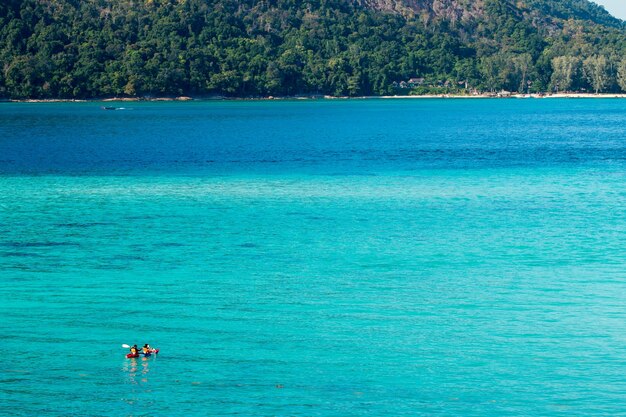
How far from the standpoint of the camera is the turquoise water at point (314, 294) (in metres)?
17.8

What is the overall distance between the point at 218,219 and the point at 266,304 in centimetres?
1397

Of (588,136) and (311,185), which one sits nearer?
(311,185)

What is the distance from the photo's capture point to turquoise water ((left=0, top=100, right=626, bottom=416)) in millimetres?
17797

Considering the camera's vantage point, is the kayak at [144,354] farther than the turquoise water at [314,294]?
Yes

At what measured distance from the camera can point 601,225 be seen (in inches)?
1396

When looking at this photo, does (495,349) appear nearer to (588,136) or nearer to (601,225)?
(601,225)

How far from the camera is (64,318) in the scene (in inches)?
881

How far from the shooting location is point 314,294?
24.8m

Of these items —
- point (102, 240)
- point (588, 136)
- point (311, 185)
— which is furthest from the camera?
point (588, 136)

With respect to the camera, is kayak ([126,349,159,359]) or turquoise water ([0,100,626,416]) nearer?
turquoise water ([0,100,626,416])

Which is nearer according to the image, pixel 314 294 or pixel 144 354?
pixel 144 354

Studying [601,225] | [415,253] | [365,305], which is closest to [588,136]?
[601,225]

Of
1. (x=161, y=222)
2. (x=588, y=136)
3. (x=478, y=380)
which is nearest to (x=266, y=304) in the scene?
(x=478, y=380)

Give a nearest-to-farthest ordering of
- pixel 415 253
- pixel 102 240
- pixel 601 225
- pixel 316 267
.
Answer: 1. pixel 316 267
2. pixel 415 253
3. pixel 102 240
4. pixel 601 225
